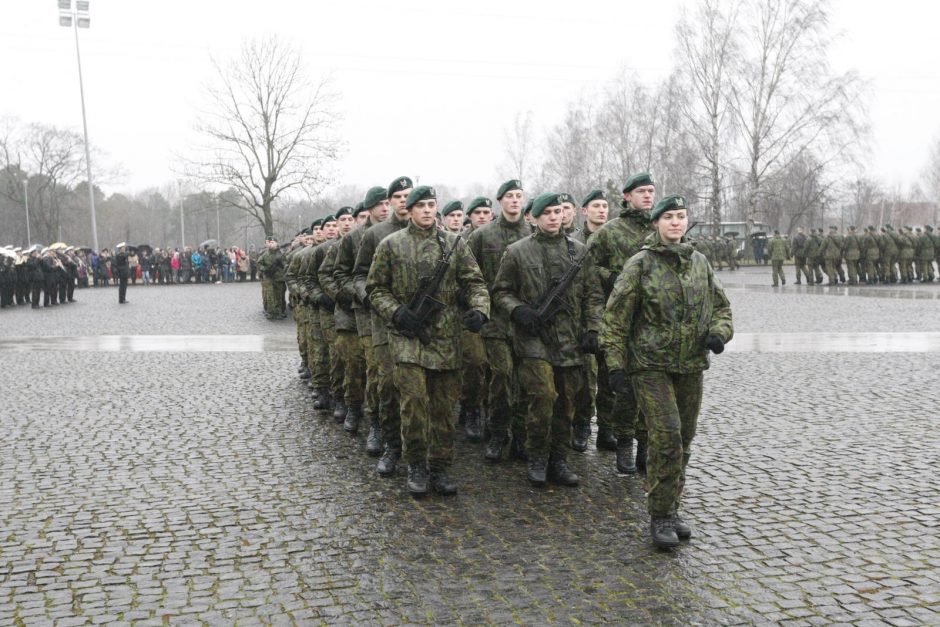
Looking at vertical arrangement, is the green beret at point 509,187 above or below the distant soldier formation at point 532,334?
above

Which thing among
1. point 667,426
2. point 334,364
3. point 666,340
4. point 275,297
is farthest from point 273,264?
point 667,426

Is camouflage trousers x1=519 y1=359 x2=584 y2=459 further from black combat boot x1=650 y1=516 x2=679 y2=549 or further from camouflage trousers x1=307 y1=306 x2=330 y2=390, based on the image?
camouflage trousers x1=307 y1=306 x2=330 y2=390

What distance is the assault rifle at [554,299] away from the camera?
658 cm

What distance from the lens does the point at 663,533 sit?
5.20 metres

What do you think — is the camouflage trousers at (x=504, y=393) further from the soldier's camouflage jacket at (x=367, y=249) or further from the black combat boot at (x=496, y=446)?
the soldier's camouflage jacket at (x=367, y=249)

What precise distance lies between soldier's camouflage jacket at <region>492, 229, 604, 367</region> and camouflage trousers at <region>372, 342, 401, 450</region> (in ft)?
3.06

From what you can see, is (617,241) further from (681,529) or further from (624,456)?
(681,529)

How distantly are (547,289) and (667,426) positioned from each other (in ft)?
6.10

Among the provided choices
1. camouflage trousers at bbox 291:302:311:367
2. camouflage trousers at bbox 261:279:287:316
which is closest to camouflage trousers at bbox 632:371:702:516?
camouflage trousers at bbox 291:302:311:367

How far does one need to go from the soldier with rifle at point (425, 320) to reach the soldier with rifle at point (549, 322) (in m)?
0.39

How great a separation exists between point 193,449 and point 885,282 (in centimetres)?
2783

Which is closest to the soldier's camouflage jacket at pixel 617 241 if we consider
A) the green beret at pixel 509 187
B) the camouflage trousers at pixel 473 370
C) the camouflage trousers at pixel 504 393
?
the green beret at pixel 509 187

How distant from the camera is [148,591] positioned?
4691mm

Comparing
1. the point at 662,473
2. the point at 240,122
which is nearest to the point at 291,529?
the point at 662,473
